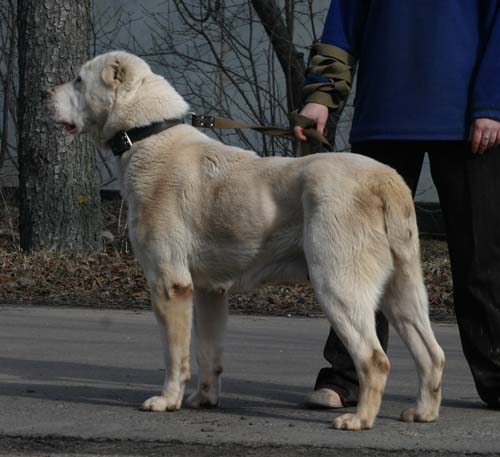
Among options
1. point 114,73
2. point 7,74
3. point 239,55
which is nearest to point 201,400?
point 114,73

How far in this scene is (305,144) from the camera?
20.4 ft

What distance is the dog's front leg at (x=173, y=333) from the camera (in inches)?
213

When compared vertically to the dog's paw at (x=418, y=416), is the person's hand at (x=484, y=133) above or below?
above

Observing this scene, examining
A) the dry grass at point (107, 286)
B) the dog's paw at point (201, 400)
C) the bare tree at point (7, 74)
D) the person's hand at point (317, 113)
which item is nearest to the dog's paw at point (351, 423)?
the dog's paw at point (201, 400)

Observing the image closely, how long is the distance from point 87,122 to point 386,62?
1.43m

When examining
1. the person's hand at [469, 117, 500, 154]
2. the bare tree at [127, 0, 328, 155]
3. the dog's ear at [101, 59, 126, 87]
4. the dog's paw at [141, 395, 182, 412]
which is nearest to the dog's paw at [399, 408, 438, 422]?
the dog's paw at [141, 395, 182, 412]

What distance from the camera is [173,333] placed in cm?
545

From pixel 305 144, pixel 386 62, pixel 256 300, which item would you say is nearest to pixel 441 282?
pixel 256 300

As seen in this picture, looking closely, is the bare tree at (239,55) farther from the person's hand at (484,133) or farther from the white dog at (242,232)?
the person's hand at (484,133)

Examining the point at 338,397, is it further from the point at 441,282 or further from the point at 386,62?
the point at 441,282

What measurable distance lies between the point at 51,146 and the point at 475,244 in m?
6.09

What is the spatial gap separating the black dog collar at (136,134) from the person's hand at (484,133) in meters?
1.32

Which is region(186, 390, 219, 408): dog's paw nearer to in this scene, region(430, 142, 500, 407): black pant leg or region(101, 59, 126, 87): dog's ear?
region(430, 142, 500, 407): black pant leg

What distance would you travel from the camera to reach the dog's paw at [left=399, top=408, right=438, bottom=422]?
529 cm
